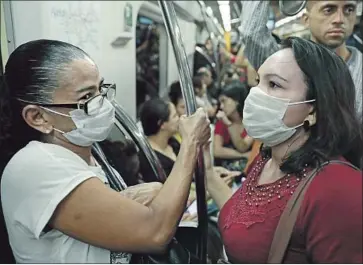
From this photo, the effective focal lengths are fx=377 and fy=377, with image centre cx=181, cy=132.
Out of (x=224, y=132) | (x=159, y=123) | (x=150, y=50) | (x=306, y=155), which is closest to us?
(x=306, y=155)

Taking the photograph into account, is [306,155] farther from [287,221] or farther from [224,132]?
[224,132]

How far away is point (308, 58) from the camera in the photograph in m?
0.81

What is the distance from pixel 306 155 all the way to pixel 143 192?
41cm

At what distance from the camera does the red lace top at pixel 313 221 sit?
708mm

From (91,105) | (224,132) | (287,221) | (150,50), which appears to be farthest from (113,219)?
(150,50)

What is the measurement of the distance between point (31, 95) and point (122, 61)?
1.42m

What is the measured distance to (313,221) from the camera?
2.46 ft

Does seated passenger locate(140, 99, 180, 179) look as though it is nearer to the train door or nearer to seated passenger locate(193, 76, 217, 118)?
seated passenger locate(193, 76, 217, 118)

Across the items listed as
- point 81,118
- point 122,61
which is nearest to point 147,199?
point 81,118

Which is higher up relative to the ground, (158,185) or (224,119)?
(158,185)

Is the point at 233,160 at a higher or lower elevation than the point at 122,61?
lower

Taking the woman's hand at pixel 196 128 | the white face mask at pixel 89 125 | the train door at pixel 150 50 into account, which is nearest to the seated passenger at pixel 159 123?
the woman's hand at pixel 196 128

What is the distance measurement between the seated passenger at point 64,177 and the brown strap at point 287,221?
0.22m

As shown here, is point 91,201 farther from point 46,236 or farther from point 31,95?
point 31,95
